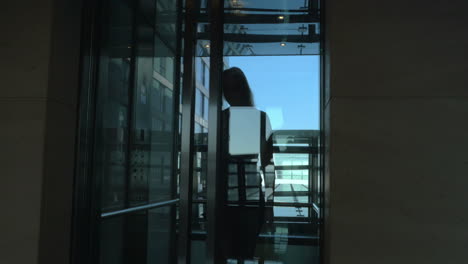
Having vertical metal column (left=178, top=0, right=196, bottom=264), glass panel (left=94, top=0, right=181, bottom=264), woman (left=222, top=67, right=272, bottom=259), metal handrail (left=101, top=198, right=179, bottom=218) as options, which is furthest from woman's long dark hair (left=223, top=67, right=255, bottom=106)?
metal handrail (left=101, top=198, right=179, bottom=218)

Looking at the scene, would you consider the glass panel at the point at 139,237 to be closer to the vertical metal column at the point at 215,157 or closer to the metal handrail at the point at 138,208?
the metal handrail at the point at 138,208

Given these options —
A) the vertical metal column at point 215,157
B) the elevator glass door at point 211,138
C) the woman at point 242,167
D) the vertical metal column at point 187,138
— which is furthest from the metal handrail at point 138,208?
the woman at point 242,167

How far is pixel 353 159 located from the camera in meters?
2.39

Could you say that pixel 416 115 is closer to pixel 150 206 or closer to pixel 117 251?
pixel 150 206

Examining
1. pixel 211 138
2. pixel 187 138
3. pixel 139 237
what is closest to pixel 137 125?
pixel 187 138

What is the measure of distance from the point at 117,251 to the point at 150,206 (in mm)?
438

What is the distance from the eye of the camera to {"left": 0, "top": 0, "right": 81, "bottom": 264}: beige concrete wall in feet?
8.74

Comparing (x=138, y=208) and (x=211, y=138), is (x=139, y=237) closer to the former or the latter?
(x=138, y=208)

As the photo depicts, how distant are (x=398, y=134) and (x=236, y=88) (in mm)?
1111

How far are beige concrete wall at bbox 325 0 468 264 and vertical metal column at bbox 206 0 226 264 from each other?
2.61 feet

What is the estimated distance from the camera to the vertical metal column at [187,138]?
9.46 ft

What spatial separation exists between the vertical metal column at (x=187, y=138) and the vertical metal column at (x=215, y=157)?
0.47 ft

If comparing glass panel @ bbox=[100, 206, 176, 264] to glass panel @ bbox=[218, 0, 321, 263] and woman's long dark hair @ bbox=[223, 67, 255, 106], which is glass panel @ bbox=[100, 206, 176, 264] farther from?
woman's long dark hair @ bbox=[223, 67, 255, 106]

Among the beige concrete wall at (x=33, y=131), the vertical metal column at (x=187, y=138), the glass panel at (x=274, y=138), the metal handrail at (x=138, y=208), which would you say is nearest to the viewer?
the beige concrete wall at (x=33, y=131)
